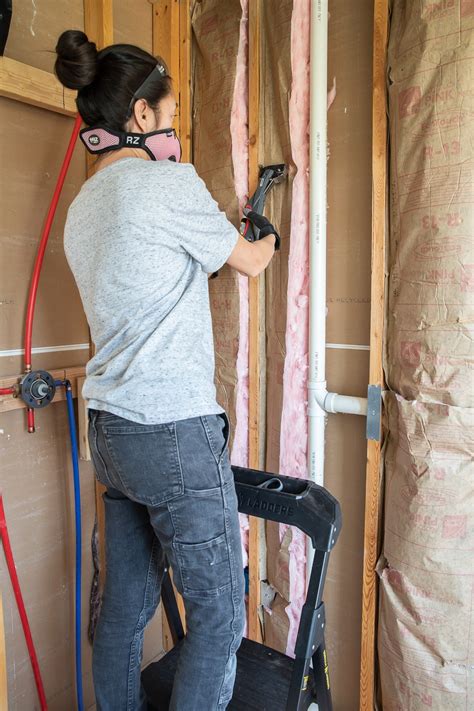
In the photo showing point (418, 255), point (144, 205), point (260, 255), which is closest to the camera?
point (144, 205)

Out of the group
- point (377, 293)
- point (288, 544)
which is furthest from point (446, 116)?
point (288, 544)

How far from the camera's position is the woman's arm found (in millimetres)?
1107

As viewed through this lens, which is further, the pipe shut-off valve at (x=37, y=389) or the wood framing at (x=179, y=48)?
the wood framing at (x=179, y=48)

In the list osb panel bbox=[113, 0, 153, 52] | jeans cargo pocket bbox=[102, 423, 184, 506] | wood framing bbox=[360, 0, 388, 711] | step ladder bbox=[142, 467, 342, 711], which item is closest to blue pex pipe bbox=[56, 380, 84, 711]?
step ladder bbox=[142, 467, 342, 711]

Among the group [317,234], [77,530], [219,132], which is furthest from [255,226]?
[77,530]

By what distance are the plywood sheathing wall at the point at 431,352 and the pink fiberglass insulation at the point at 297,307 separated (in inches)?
10.9

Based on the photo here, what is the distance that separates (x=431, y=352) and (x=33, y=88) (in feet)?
4.22

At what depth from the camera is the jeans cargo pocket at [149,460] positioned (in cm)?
96

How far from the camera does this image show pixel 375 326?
1413mm

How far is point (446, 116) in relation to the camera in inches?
48.8

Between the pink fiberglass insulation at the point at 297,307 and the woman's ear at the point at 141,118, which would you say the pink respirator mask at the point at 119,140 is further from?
the pink fiberglass insulation at the point at 297,307

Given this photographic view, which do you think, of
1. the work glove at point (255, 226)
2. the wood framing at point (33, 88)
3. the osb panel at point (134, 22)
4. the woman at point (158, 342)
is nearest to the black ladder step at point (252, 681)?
the woman at point (158, 342)

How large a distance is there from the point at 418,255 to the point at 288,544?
99cm

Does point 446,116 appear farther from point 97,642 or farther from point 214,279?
point 97,642
